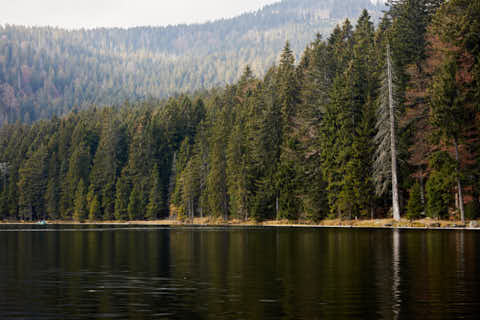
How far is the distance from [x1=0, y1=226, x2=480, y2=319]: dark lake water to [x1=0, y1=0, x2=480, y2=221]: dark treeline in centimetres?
3111

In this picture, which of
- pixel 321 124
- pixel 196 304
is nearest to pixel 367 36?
pixel 321 124

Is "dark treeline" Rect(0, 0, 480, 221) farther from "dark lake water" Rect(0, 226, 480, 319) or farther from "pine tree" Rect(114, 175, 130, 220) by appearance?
"dark lake water" Rect(0, 226, 480, 319)

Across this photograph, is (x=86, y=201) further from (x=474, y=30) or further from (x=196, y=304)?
(x=196, y=304)

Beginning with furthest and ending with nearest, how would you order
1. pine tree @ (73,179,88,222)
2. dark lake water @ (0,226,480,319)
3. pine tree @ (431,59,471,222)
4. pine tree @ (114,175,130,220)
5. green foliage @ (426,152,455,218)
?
1. pine tree @ (73,179,88,222)
2. pine tree @ (114,175,130,220)
3. green foliage @ (426,152,455,218)
4. pine tree @ (431,59,471,222)
5. dark lake water @ (0,226,480,319)

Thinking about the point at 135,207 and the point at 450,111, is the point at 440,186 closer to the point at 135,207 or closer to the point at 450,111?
the point at 450,111

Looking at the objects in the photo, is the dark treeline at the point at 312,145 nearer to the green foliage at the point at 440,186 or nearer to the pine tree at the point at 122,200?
the green foliage at the point at 440,186

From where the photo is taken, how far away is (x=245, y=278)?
23.6m

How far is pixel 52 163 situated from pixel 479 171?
12161cm

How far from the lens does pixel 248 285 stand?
21453 millimetres

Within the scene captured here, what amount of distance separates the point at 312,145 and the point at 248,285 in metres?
70.9

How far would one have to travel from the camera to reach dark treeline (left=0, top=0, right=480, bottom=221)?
2547 inches

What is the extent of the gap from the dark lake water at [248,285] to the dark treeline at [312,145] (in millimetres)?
31111

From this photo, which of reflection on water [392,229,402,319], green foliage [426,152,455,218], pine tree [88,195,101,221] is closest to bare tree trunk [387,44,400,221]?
green foliage [426,152,455,218]

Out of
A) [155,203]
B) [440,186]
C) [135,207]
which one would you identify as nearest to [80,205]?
[135,207]
